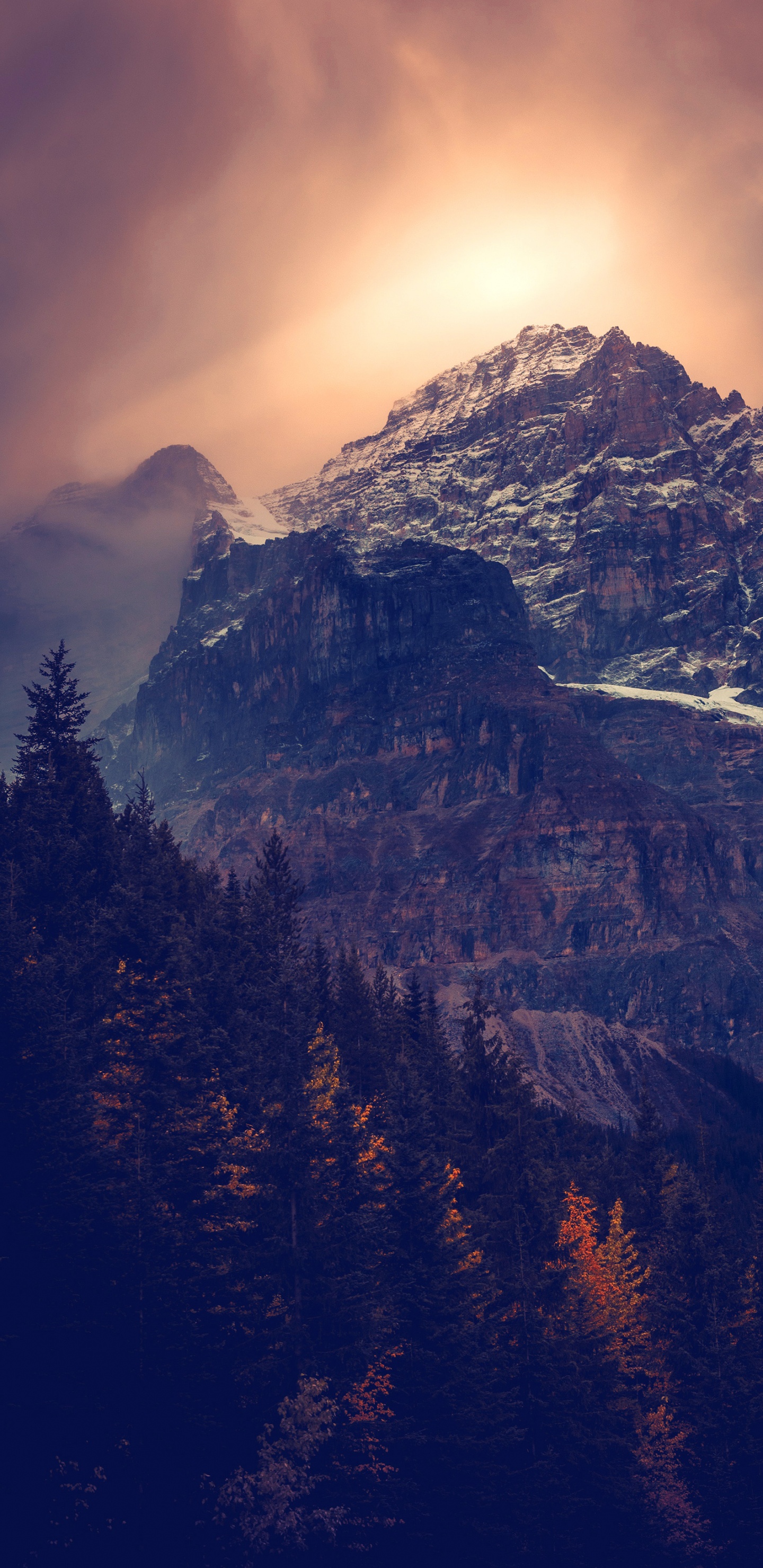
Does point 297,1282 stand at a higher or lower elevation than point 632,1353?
higher

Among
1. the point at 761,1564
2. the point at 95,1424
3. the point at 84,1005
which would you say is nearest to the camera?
the point at 95,1424

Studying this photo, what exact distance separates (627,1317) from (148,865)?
33422 mm

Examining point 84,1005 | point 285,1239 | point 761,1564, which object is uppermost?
point 84,1005

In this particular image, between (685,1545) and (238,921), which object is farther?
(238,921)

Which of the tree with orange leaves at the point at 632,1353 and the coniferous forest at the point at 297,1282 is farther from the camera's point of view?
the tree with orange leaves at the point at 632,1353

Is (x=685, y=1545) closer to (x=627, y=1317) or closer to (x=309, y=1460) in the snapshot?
(x=627, y=1317)

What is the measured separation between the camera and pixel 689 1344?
66.0m

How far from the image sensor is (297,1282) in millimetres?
57188

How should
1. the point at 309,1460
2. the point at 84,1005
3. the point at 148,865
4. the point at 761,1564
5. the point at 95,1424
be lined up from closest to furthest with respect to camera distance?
the point at 95,1424 < the point at 309,1460 < the point at 84,1005 < the point at 761,1564 < the point at 148,865

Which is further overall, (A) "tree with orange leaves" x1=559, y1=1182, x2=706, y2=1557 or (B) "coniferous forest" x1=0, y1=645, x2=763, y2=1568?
(A) "tree with orange leaves" x1=559, y1=1182, x2=706, y2=1557

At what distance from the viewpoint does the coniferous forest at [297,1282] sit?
152ft

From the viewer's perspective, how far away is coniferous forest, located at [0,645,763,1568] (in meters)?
46.4

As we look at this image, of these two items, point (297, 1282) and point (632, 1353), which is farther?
point (632, 1353)

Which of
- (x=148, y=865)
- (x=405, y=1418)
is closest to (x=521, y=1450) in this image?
(x=405, y=1418)
